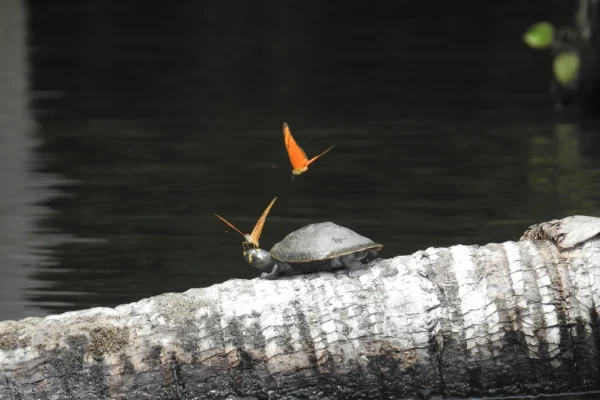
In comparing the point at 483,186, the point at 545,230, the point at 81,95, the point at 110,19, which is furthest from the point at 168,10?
the point at 545,230

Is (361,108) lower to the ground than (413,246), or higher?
higher

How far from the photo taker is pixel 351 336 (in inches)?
217

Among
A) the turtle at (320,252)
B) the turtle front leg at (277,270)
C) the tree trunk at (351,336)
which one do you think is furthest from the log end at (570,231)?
the turtle front leg at (277,270)

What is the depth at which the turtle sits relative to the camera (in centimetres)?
559

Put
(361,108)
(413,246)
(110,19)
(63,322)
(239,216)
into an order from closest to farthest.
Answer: (63,322)
(413,246)
(239,216)
(361,108)
(110,19)

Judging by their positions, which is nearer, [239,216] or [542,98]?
[239,216]

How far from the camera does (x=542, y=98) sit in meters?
16.4

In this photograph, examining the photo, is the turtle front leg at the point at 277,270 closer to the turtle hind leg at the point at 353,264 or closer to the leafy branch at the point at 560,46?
the turtle hind leg at the point at 353,264

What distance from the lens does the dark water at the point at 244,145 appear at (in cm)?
850

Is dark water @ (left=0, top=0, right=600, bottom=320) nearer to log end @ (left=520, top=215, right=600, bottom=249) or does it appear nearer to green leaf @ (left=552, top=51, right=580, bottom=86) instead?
green leaf @ (left=552, top=51, right=580, bottom=86)

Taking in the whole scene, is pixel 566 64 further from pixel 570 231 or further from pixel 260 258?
pixel 260 258

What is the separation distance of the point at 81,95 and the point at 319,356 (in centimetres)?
1171

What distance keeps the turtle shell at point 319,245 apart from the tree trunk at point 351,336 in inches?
5.2

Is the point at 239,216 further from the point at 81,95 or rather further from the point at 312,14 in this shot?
the point at 312,14
